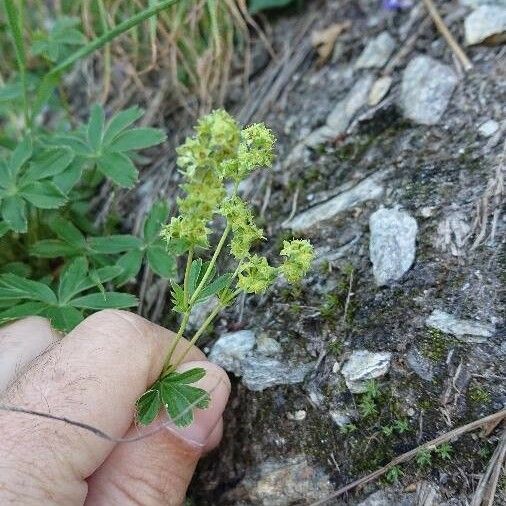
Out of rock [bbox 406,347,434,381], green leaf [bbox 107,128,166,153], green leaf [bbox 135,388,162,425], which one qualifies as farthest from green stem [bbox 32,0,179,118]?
rock [bbox 406,347,434,381]

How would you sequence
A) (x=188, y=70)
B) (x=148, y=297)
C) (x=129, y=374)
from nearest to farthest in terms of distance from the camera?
(x=129, y=374), (x=148, y=297), (x=188, y=70)

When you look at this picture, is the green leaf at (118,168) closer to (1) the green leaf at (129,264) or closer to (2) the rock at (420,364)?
(1) the green leaf at (129,264)

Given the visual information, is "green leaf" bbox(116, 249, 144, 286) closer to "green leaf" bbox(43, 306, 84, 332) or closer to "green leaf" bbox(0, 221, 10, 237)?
"green leaf" bbox(43, 306, 84, 332)

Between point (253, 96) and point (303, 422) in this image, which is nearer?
point (303, 422)

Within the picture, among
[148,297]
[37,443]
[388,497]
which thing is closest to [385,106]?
[148,297]

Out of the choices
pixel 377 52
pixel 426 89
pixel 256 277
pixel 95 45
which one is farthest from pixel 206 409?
pixel 377 52

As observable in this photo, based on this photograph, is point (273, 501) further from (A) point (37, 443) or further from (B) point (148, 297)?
Answer: (B) point (148, 297)

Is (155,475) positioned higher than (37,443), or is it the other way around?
(37,443)
